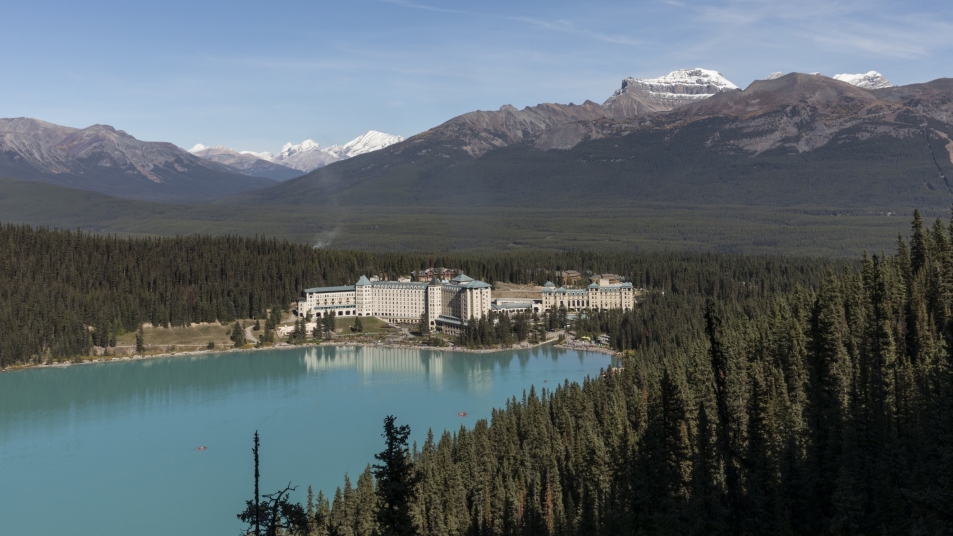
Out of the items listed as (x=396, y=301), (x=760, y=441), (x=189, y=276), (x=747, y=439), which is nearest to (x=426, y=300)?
(x=396, y=301)

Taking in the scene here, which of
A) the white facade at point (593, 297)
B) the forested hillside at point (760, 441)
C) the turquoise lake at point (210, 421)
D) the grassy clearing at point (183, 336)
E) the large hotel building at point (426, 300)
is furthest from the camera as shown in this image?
the white facade at point (593, 297)

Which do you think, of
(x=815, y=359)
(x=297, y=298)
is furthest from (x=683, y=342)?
(x=297, y=298)

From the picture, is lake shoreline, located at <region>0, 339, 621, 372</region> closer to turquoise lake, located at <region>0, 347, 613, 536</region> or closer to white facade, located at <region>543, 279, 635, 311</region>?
turquoise lake, located at <region>0, 347, 613, 536</region>

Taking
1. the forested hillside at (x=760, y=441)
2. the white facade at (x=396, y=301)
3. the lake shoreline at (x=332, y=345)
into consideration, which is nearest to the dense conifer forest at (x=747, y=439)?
A: the forested hillside at (x=760, y=441)

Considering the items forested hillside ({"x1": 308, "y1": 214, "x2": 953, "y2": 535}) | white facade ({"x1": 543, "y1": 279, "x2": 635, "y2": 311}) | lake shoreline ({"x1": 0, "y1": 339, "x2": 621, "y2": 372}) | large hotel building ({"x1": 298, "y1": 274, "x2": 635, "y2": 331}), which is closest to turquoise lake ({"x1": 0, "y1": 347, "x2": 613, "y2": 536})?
lake shoreline ({"x1": 0, "y1": 339, "x2": 621, "y2": 372})

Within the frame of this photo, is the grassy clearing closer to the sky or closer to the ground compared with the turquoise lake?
closer to the sky

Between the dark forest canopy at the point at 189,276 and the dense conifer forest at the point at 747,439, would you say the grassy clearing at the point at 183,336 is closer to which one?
the dark forest canopy at the point at 189,276

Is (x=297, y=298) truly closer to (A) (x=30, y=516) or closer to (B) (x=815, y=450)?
(A) (x=30, y=516)
